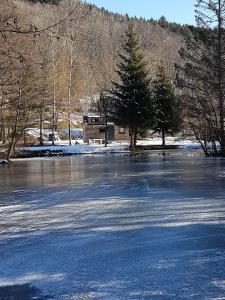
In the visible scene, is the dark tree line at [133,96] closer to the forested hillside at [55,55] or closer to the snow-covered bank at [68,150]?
the snow-covered bank at [68,150]

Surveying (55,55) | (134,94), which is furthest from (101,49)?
(134,94)

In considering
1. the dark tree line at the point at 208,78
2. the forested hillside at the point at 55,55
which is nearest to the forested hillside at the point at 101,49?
the forested hillside at the point at 55,55

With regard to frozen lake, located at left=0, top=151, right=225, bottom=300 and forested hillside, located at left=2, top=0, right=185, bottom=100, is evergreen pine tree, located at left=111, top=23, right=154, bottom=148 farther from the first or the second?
frozen lake, located at left=0, top=151, right=225, bottom=300

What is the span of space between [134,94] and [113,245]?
152 feet

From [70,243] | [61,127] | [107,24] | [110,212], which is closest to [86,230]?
[70,243]

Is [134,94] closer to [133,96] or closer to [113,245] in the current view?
[133,96]

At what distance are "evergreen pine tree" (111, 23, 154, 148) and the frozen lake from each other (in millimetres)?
38833

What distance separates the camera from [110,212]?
1084 cm

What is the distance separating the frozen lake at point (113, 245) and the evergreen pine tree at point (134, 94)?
3883 centimetres

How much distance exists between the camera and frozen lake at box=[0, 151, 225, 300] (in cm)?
564

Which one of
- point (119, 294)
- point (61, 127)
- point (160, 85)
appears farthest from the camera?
point (61, 127)

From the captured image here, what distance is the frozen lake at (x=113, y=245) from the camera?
5641 mm

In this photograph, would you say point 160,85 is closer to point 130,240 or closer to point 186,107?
point 186,107

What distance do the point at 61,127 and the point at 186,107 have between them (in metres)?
34.9
